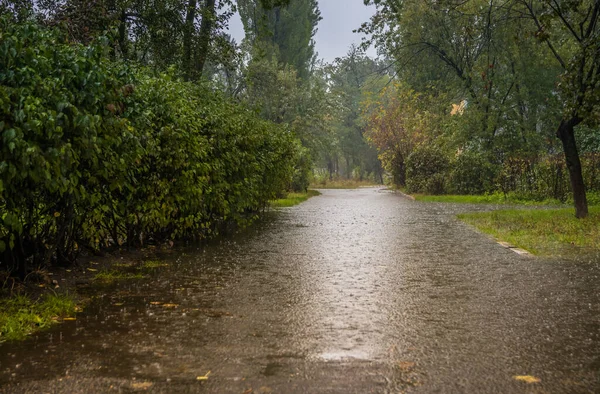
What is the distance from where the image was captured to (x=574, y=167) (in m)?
14.3

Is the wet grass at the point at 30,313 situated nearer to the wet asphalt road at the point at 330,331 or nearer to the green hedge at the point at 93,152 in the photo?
the wet asphalt road at the point at 330,331

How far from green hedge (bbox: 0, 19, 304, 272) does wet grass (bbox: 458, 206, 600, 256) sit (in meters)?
5.39

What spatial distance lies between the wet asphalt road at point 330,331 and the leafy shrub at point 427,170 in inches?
906

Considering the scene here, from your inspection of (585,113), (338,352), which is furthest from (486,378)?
(585,113)

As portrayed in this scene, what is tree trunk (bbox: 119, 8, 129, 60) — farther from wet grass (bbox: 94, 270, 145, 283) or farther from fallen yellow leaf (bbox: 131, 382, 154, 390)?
fallen yellow leaf (bbox: 131, 382, 154, 390)

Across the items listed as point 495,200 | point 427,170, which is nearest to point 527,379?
point 495,200

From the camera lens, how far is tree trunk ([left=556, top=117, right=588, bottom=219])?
14062 millimetres

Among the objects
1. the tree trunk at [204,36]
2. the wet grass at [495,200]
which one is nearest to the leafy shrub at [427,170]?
the wet grass at [495,200]

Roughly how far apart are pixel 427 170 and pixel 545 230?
20901 millimetres

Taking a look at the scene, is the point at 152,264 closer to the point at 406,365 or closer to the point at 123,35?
the point at 406,365

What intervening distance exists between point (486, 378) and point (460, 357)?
0.43 m

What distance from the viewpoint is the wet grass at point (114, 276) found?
6934 mm

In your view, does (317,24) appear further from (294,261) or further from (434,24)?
(294,261)

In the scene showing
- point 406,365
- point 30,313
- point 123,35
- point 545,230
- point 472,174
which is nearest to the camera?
point 406,365
